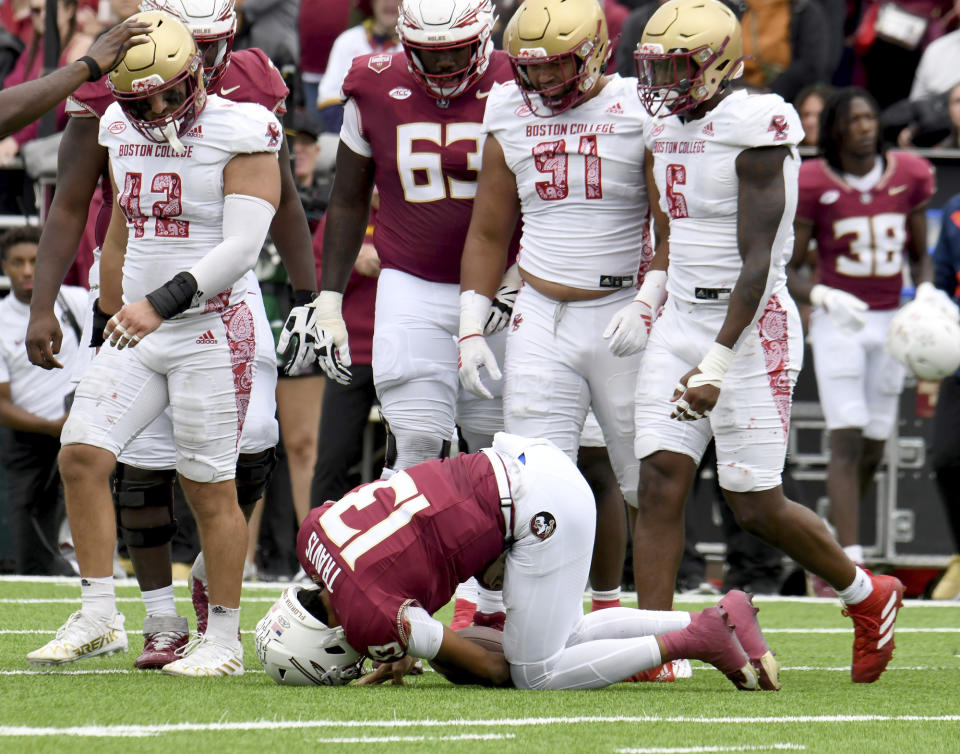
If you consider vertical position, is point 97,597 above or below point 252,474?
below

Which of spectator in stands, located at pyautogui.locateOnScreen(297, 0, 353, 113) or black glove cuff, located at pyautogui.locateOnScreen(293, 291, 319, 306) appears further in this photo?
spectator in stands, located at pyautogui.locateOnScreen(297, 0, 353, 113)

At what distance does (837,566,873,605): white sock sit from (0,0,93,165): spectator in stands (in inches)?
218

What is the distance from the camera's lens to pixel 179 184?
16.2ft

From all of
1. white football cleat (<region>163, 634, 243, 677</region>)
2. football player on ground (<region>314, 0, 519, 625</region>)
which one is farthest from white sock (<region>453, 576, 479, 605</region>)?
white football cleat (<region>163, 634, 243, 677</region>)

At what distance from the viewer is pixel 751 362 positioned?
5168mm

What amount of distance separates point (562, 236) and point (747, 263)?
0.64 m

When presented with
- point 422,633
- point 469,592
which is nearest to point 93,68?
point 422,633

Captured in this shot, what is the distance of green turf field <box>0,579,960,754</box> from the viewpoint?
3729mm

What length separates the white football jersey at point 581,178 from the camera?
5.39 m

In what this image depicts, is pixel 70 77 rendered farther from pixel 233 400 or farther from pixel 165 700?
pixel 165 700

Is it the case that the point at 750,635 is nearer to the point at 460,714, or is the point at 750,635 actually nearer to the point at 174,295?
the point at 460,714

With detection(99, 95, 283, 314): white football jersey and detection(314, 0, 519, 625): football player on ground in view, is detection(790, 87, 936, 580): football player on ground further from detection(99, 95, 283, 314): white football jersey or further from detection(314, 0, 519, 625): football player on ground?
detection(99, 95, 283, 314): white football jersey

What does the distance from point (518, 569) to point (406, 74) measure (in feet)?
6.12

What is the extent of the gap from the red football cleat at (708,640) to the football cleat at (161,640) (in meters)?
1.49
